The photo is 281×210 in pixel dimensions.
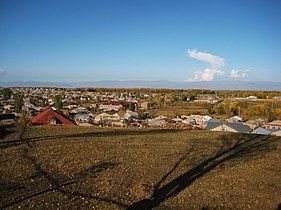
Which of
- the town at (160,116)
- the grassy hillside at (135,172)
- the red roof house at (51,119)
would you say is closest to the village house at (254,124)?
the town at (160,116)

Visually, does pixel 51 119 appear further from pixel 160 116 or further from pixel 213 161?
pixel 160 116

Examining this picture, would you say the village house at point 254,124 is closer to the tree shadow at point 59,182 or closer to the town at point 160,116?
the town at point 160,116

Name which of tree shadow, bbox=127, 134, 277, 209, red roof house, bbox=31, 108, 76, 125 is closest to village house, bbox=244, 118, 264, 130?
red roof house, bbox=31, 108, 76, 125

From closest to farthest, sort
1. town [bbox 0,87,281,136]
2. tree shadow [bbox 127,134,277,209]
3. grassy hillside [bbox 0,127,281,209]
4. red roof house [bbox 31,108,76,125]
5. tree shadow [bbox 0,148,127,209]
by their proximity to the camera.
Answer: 1. tree shadow [bbox 0,148,127,209]
2. grassy hillside [bbox 0,127,281,209]
3. tree shadow [bbox 127,134,277,209]
4. red roof house [bbox 31,108,76,125]
5. town [bbox 0,87,281,136]

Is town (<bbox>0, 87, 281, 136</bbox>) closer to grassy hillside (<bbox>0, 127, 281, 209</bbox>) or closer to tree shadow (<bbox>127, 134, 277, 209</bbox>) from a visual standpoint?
tree shadow (<bbox>127, 134, 277, 209</bbox>)

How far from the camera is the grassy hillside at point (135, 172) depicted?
9625 millimetres

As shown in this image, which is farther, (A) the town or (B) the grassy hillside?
(A) the town

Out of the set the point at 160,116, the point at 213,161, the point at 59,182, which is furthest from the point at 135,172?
the point at 160,116

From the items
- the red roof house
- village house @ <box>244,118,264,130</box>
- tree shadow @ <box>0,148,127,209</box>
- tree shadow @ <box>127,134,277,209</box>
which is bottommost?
village house @ <box>244,118,264,130</box>

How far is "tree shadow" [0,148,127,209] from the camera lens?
9.37 m

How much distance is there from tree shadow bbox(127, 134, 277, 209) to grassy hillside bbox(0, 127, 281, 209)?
3cm

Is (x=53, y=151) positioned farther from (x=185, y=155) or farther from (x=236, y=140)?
(x=236, y=140)

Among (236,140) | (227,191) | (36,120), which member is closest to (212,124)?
(36,120)

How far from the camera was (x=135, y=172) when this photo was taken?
41.2 ft
